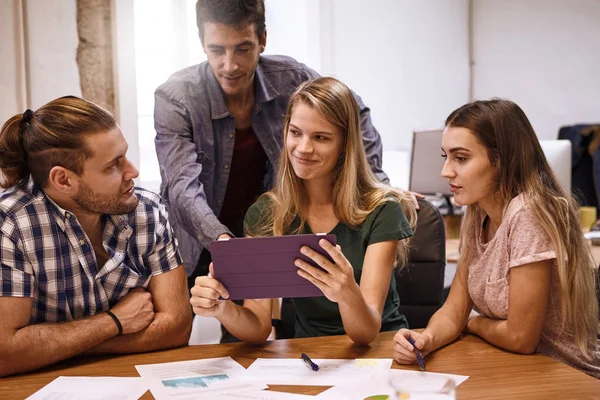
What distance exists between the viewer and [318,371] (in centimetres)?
145

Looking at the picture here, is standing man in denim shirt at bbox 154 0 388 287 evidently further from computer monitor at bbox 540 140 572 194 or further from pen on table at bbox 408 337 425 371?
computer monitor at bbox 540 140 572 194

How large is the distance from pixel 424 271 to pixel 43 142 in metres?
1.26

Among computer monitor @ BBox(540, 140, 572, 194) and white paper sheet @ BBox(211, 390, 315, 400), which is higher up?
computer monitor @ BBox(540, 140, 572, 194)

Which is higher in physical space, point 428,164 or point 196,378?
point 428,164

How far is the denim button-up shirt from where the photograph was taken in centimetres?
237

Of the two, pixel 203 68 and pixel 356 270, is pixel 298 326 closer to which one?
pixel 356 270

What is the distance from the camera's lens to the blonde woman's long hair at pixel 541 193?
5.27 ft

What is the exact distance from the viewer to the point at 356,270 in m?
1.96

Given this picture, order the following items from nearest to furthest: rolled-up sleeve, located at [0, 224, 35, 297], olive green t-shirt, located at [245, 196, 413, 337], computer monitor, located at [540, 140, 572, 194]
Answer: rolled-up sleeve, located at [0, 224, 35, 297] → olive green t-shirt, located at [245, 196, 413, 337] → computer monitor, located at [540, 140, 572, 194]

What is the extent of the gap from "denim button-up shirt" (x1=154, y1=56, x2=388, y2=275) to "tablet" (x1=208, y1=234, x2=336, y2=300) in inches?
33.4

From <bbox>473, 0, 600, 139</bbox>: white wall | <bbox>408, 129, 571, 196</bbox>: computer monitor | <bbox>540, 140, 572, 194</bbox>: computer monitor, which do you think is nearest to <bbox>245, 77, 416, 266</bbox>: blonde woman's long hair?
<bbox>540, 140, 572, 194</bbox>: computer monitor

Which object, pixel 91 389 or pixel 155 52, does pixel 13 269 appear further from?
pixel 155 52

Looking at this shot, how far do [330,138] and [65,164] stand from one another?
2.43 ft

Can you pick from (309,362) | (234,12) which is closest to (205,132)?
(234,12)
